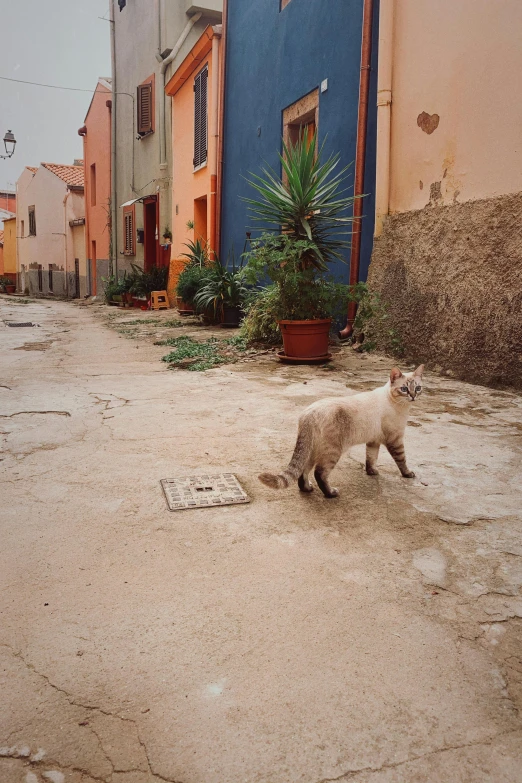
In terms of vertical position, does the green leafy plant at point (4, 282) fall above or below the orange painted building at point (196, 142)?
below

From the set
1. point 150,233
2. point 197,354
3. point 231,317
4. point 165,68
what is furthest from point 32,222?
point 197,354

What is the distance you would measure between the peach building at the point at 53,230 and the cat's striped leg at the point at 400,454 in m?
22.6

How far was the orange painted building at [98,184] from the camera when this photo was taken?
63.9 feet

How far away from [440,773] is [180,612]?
0.82 metres

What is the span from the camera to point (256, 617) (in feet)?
5.61

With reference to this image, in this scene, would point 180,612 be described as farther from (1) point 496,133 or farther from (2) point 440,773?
(1) point 496,133

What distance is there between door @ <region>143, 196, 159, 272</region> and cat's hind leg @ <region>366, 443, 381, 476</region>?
13.8 metres

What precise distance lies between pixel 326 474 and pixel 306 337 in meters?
3.49

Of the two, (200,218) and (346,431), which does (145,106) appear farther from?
(346,431)

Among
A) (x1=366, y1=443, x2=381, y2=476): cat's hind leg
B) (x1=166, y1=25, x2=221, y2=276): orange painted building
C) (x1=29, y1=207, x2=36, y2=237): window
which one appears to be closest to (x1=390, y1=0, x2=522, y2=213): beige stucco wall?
(x1=366, y1=443, x2=381, y2=476): cat's hind leg

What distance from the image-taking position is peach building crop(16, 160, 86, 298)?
2425cm

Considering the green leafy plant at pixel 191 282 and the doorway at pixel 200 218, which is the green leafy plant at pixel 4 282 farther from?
the green leafy plant at pixel 191 282

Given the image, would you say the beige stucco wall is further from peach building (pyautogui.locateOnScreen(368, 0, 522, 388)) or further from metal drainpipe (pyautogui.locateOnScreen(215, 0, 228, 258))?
metal drainpipe (pyautogui.locateOnScreen(215, 0, 228, 258))

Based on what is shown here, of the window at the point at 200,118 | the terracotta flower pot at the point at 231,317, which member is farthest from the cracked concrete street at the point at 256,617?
the window at the point at 200,118
